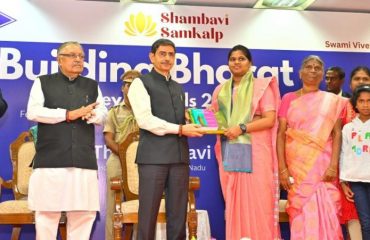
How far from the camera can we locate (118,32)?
18.1 feet

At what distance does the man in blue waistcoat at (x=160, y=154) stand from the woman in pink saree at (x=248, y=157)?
564 millimetres

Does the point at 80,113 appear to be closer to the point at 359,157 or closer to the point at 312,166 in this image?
the point at 312,166

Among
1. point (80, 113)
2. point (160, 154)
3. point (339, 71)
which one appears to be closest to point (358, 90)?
point (339, 71)

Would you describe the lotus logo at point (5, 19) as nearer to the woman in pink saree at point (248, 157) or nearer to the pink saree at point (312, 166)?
the woman in pink saree at point (248, 157)

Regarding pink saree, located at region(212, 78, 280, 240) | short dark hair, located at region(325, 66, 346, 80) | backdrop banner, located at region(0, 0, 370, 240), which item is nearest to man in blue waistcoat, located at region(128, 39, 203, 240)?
pink saree, located at region(212, 78, 280, 240)

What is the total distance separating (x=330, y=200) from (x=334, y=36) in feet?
8.65

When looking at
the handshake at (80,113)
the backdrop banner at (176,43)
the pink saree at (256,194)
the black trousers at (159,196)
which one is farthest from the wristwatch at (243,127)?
the backdrop banner at (176,43)

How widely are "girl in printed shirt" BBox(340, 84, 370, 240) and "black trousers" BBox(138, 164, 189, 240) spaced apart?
4.67ft

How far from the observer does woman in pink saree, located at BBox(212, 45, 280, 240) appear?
380 centimetres

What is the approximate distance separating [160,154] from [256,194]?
3.30ft

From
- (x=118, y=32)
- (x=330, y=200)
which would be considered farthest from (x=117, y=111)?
(x=330, y=200)

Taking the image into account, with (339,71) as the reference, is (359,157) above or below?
below

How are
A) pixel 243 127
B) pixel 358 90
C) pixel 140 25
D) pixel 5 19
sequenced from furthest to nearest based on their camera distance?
pixel 140 25, pixel 5 19, pixel 358 90, pixel 243 127

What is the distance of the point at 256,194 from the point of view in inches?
150
